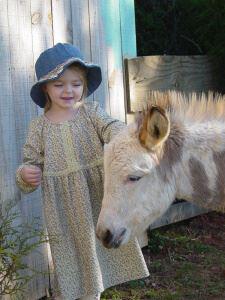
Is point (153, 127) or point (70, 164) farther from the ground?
point (153, 127)

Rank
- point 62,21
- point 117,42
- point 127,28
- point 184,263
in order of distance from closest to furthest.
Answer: point 62,21 → point 117,42 → point 127,28 → point 184,263

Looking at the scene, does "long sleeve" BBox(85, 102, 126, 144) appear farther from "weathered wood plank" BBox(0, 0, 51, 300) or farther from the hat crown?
"weathered wood plank" BBox(0, 0, 51, 300)

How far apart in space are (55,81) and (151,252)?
7.64 feet

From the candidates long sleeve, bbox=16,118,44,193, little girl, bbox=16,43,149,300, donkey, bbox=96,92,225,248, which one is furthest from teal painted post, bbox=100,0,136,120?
donkey, bbox=96,92,225,248

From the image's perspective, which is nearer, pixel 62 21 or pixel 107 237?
pixel 107 237

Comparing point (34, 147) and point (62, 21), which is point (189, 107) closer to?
point (34, 147)

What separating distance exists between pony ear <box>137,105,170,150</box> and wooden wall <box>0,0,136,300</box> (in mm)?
1125

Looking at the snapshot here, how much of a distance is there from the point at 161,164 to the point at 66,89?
2.20 feet

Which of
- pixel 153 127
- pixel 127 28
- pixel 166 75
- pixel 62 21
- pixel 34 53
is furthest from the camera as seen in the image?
pixel 166 75

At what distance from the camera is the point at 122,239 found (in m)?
2.69

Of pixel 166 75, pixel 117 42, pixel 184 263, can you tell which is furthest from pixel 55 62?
pixel 184 263

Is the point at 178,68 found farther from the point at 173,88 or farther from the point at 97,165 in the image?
the point at 97,165

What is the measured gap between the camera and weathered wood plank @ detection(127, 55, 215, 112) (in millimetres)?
4441

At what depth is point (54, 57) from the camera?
2.94 metres
